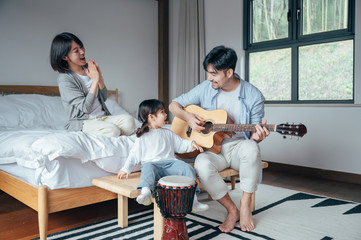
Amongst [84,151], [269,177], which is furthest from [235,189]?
[84,151]

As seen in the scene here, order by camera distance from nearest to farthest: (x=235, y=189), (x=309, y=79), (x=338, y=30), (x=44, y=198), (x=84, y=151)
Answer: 1. (x=44, y=198)
2. (x=84, y=151)
3. (x=235, y=189)
4. (x=338, y=30)
5. (x=309, y=79)

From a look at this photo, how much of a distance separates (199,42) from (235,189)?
2.24m

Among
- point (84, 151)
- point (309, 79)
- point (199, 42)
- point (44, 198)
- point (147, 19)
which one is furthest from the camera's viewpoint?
point (147, 19)

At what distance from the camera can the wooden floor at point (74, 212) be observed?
176cm

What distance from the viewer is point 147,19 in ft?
14.5

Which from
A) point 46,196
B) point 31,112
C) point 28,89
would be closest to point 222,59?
point 46,196

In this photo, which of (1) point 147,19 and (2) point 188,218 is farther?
(1) point 147,19

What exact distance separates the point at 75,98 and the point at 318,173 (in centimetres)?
251

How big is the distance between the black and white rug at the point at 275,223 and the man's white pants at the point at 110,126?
0.54 meters

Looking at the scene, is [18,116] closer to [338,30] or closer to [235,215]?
[235,215]

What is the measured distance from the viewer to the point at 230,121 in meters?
1.97

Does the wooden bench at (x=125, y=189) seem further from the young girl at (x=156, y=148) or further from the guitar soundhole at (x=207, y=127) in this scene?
the guitar soundhole at (x=207, y=127)

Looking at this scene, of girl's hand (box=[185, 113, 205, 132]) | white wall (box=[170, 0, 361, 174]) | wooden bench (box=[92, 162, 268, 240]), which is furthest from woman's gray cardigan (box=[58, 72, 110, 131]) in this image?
white wall (box=[170, 0, 361, 174])

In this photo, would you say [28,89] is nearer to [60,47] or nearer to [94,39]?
[94,39]
